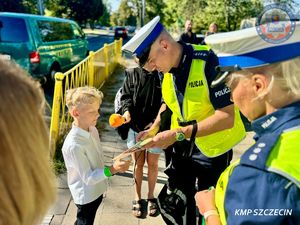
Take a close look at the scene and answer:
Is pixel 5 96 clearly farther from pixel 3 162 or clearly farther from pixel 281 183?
pixel 281 183

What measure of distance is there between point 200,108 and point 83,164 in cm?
84

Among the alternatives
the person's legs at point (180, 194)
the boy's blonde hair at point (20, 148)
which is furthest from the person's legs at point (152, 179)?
the boy's blonde hair at point (20, 148)

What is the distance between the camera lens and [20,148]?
87 cm

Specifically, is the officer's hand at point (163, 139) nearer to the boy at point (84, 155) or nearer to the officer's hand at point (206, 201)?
the boy at point (84, 155)

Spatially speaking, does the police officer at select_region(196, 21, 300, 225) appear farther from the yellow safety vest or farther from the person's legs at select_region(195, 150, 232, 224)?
the person's legs at select_region(195, 150, 232, 224)

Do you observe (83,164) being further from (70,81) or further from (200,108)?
(70,81)

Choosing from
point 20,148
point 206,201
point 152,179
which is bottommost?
point 152,179

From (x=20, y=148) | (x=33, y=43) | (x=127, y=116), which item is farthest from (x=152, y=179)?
(x=33, y=43)

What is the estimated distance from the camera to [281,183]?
1.07 meters

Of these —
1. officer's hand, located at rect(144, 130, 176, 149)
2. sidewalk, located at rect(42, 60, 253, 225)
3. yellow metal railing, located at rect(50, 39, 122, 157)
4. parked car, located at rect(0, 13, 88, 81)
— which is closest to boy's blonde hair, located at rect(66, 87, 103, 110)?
yellow metal railing, located at rect(50, 39, 122, 157)

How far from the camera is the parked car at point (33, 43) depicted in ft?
23.8

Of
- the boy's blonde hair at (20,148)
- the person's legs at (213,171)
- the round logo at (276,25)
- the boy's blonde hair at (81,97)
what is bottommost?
the person's legs at (213,171)

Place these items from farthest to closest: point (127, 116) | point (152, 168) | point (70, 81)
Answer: point (70, 81) < point (152, 168) < point (127, 116)

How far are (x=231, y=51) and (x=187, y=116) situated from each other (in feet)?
3.36
